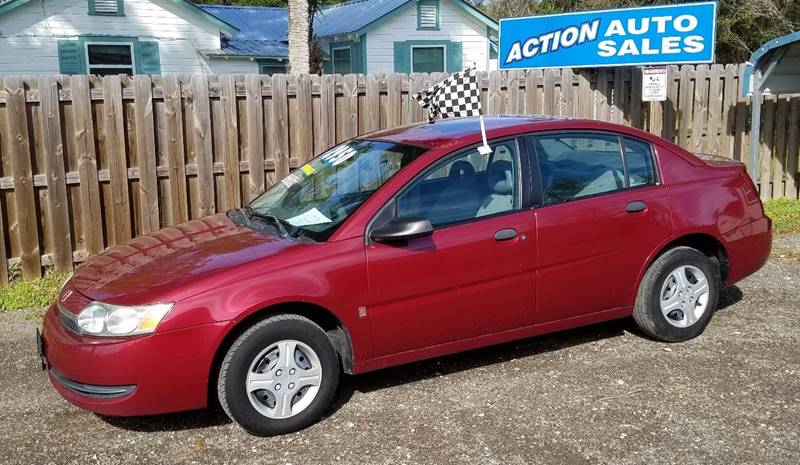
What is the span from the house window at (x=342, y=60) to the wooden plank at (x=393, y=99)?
13.4 m

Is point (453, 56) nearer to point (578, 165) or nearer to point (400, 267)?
point (578, 165)

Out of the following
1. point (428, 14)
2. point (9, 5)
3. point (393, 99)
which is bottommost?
point (393, 99)

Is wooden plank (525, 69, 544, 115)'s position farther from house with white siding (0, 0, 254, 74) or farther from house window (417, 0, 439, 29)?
house window (417, 0, 439, 29)

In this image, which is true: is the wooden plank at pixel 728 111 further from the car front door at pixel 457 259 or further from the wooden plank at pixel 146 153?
the wooden plank at pixel 146 153

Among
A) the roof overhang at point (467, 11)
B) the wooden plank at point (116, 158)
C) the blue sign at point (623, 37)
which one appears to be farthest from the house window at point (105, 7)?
the wooden plank at point (116, 158)

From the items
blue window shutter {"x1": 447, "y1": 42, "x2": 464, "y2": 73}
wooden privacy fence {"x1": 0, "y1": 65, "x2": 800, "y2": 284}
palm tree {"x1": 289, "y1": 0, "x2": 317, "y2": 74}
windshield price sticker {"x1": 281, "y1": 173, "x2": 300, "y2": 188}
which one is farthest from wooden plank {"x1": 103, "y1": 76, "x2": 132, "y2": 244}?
blue window shutter {"x1": 447, "y1": 42, "x2": 464, "y2": 73}

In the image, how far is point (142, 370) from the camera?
153 inches

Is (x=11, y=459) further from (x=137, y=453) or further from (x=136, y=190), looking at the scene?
(x=136, y=190)

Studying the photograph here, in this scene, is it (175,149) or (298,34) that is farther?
(298,34)

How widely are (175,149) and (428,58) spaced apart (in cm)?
1474

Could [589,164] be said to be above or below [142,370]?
above

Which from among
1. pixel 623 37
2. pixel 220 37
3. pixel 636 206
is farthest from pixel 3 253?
pixel 220 37

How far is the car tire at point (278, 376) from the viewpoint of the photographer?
4031mm

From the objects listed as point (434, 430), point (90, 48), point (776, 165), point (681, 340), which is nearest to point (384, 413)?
point (434, 430)
